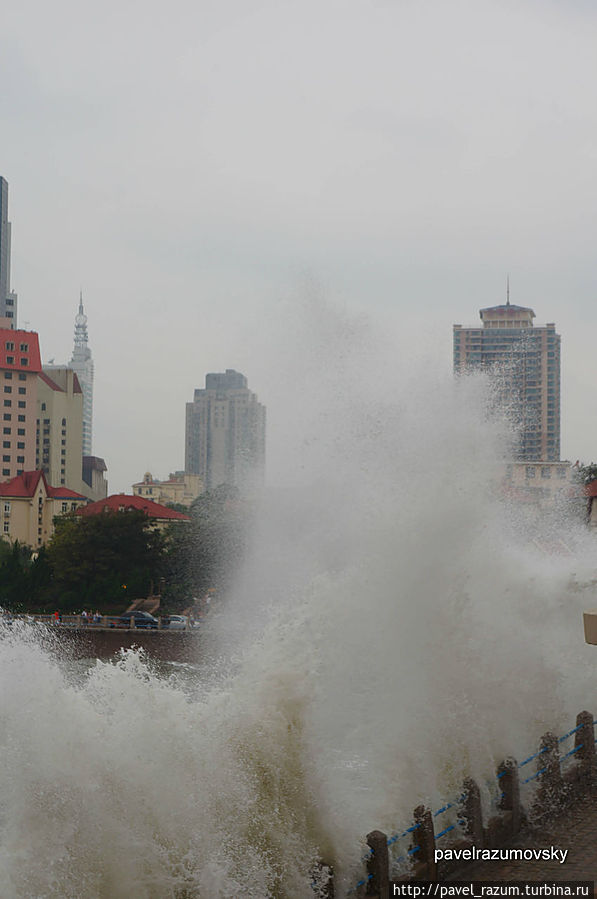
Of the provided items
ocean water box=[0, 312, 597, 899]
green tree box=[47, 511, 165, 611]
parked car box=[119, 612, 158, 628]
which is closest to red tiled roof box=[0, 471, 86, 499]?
→ green tree box=[47, 511, 165, 611]

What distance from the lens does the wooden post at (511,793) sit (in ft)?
38.1

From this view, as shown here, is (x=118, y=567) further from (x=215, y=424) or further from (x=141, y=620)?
(x=215, y=424)

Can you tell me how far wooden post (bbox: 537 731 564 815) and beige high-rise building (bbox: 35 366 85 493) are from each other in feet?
320

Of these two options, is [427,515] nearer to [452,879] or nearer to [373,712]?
[373,712]

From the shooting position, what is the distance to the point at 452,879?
33.4 feet

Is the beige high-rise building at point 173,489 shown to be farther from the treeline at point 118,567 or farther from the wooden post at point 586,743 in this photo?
the wooden post at point 586,743

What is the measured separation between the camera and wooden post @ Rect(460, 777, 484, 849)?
10766mm

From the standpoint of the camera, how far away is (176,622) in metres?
51.0

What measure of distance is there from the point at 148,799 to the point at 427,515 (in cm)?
694

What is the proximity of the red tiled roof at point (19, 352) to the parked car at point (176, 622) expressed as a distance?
54827 mm

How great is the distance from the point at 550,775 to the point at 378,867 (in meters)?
4.08

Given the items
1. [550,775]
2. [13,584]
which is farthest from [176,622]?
[550,775]

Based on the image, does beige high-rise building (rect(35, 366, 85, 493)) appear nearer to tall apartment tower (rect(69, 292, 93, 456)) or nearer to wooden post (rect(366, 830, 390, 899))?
tall apartment tower (rect(69, 292, 93, 456))

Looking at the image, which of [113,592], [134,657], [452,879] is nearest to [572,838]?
[452,879]
